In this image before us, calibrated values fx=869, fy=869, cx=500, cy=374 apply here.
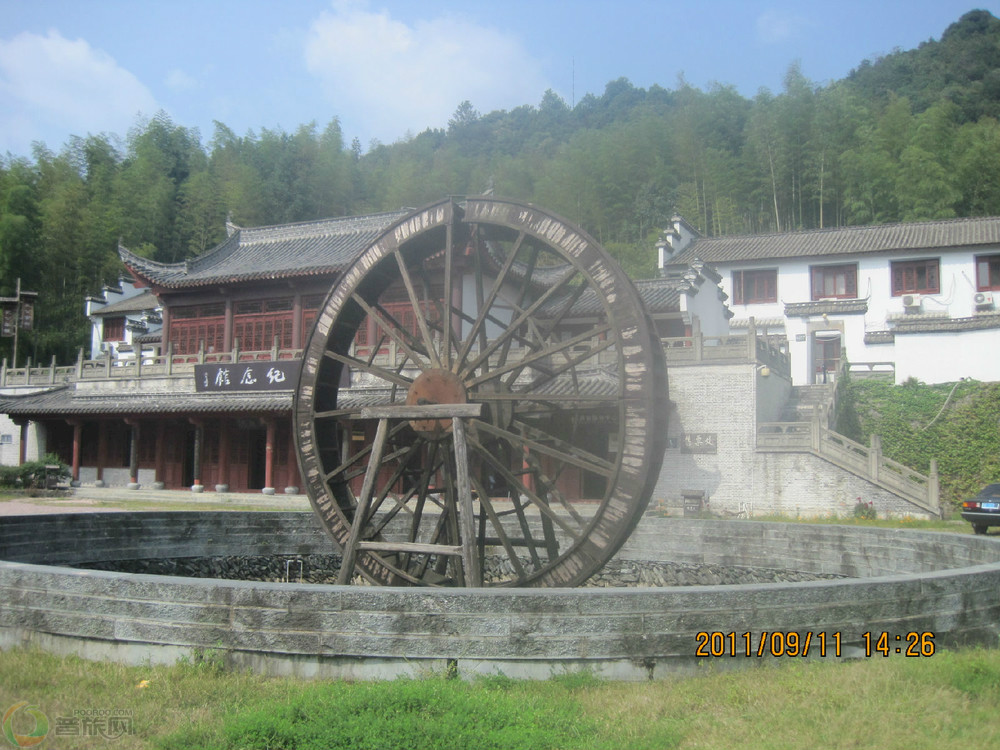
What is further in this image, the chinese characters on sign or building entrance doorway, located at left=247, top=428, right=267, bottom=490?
building entrance doorway, located at left=247, top=428, right=267, bottom=490

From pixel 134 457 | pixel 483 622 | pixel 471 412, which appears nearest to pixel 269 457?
pixel 134 457

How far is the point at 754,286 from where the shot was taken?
35.5 m

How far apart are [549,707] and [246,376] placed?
70.5ft

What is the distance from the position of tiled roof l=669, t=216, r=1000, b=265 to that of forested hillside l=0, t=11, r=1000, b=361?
186 inches

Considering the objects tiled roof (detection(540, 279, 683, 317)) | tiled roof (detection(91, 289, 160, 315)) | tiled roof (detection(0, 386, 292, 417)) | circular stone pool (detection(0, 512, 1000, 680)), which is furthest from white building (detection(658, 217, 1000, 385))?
circular stone pool (detection(0, 512, 1000, 680))

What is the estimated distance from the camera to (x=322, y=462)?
9375 millimetres

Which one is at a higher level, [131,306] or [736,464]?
[131,306]

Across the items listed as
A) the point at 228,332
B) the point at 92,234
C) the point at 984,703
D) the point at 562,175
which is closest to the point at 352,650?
the point at 984,703

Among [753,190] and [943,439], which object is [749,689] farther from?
[753,190]

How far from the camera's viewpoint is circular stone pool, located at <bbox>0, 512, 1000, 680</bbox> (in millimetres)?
5449

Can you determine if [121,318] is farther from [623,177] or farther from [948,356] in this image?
[948,356]

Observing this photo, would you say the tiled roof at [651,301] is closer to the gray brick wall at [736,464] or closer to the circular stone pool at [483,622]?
the gray brick wall at [736,464]

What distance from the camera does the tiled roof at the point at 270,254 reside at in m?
27.0

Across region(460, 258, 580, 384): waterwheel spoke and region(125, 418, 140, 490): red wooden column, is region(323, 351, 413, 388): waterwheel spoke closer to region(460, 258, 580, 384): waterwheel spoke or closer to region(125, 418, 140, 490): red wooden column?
region(460, 258, 580, 384): waterwheel spoke
